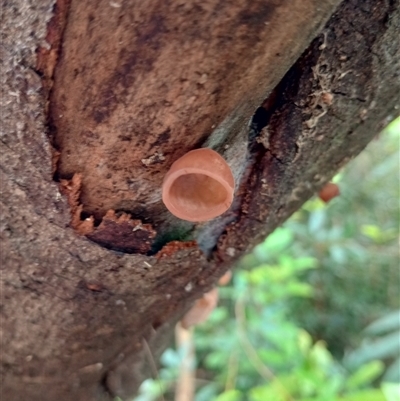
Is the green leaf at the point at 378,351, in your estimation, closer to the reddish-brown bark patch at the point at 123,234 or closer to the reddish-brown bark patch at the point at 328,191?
the reddish-brown bark patch at the point at 328,191

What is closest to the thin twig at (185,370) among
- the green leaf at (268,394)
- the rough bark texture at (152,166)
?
the green leaf at (268,394)

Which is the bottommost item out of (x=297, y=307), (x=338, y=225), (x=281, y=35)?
(x=281, y=35)

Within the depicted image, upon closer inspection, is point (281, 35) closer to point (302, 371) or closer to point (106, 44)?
point (106, 44)

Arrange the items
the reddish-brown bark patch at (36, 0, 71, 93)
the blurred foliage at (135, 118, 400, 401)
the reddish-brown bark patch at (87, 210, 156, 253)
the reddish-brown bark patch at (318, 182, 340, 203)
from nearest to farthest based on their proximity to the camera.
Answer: the reddish-brown bark patch at (36, 0, 71, 93)
the reddish-brown bark patch at (87, 210, 156, 253)
the reddish-brown bark patch at (318, 182, 340, 203)
the blurred foliage at (135, 118, 400, 401)

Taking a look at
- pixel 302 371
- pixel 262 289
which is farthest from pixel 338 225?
pixel 302 371

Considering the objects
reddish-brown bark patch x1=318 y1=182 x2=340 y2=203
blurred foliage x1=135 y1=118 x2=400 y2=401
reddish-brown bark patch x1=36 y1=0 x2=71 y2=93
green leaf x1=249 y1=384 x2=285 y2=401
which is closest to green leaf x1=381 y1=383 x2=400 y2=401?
blurred foliage x1=135 y1=118 x2=400 y2=401

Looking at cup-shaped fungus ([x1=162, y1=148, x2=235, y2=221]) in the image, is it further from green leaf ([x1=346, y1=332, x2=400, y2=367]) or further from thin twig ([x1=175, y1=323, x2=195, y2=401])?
green leaf ([x1=346, y1=332, x2=400, y2=367])
